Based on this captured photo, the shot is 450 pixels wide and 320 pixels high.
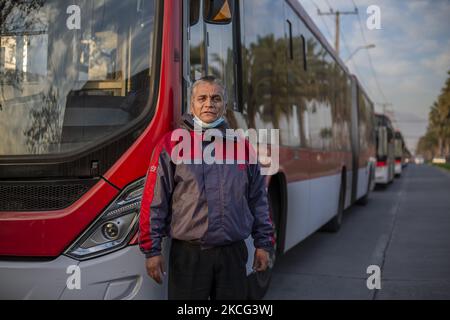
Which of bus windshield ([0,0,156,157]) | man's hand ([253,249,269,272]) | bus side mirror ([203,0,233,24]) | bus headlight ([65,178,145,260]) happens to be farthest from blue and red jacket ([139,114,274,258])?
bus side mirror ([203,0,233,24])

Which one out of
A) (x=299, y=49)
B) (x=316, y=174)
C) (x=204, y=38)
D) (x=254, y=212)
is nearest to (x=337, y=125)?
(x=316, y=174)

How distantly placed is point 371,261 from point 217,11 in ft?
15.7

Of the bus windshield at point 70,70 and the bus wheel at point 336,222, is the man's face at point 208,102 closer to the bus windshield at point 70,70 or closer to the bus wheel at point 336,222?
the bus windshield at point 70,70

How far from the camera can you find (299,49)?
22.5 ft

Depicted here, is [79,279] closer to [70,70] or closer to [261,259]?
[261,259]

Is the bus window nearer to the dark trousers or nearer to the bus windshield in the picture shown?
the bus windshield

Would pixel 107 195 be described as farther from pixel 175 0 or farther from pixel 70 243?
pixel 175 0

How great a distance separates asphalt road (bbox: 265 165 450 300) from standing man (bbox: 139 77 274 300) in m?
2.72

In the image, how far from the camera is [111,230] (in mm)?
3336

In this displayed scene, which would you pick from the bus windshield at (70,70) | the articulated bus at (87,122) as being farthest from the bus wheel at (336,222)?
the bus windshield at (70,70)

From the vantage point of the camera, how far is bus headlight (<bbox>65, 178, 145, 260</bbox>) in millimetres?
3301

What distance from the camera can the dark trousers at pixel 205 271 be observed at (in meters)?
2.89

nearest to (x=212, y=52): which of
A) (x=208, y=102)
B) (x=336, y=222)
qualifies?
(x=208, y=102)
